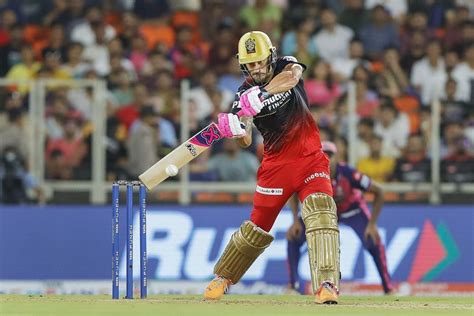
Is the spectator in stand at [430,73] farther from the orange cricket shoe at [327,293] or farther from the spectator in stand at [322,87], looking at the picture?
the orange cricket shoe at [327,293]

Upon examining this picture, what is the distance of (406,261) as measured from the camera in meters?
16.4

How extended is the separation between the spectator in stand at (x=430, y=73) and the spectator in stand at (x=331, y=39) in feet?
3.32

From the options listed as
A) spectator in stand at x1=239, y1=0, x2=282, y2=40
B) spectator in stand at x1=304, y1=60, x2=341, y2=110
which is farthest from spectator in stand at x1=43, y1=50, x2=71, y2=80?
spectator in stand at x1=304, y1=60, x2=341, y2=110

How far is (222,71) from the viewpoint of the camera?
18266mm

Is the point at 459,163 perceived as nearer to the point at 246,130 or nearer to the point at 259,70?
the point at 259,70

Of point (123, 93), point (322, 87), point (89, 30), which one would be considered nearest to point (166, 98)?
point (123, 93)

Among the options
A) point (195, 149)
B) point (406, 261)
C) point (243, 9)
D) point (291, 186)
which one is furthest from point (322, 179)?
point (243, 9)

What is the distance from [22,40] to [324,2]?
4230 millimetres

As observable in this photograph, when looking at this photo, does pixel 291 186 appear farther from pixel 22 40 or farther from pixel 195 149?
pixel 22 40

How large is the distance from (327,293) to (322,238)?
42 cm

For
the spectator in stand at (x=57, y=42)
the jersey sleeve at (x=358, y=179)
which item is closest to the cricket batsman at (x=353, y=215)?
the jersey sleeve at (x=358, y=179)

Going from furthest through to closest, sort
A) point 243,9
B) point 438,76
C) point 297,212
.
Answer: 1. point 243,9
2. point 438,76
3. point 297,212

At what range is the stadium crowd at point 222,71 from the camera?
16594mm

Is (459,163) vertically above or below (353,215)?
above
